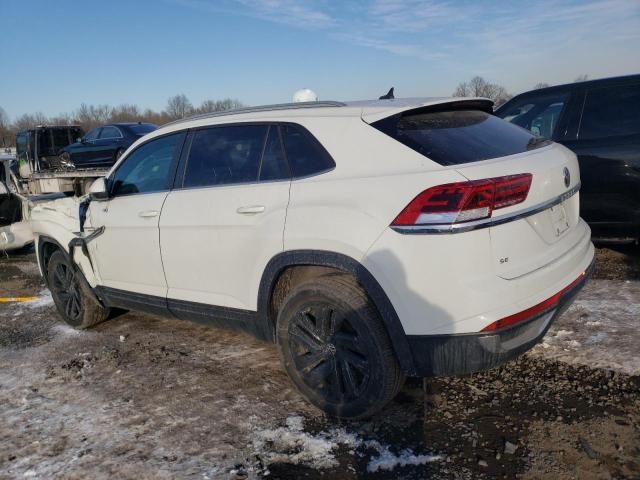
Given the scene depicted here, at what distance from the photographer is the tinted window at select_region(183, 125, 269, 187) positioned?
3283 millimetres

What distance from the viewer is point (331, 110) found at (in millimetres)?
3033

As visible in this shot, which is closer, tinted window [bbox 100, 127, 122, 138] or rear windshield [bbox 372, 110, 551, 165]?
rear windshield [bbox 372, 110, 551, 165]

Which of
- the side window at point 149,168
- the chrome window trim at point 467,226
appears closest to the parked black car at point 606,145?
the chrome window trim at point 467,226

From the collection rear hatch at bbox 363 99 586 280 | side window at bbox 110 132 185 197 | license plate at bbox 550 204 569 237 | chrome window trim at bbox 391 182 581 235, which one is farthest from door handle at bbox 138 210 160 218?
license plate at bbox 550 204 569 237

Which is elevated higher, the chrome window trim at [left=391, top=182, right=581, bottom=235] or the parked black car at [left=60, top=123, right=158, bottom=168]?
the parked black car at [left=60, top=123, right=158, bottom=168]

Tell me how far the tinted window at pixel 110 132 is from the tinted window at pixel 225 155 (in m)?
10.5

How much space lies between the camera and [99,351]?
4.32 m

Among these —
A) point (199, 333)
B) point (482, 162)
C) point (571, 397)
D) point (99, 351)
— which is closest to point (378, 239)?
point (482, 162)

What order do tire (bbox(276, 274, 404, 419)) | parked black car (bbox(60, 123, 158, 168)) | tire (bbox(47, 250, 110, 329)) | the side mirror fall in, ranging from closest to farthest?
tire (bbox(276, 274, 404, 419)) < the side mirror < tire (bbox(47, 250, 110, 329)) < parked black car (bbox(60, 123, 158, 168))

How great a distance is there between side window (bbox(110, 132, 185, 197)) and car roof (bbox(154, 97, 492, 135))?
9.0 inches

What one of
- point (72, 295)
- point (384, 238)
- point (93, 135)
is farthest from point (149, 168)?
point (93, 135)

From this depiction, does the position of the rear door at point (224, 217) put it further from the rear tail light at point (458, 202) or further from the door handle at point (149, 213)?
the rear tail light at point (458, 202)

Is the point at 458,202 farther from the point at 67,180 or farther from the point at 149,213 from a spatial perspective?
the point at 67,180

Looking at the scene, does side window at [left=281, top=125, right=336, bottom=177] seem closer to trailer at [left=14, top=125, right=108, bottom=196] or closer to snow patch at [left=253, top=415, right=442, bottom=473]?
snow patch at [left=253, top=415, right=442, bottom=473]
